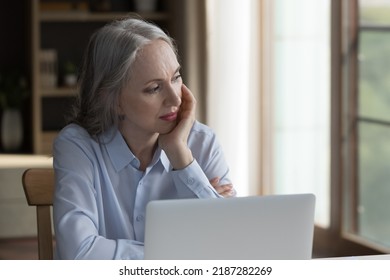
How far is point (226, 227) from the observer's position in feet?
4.81

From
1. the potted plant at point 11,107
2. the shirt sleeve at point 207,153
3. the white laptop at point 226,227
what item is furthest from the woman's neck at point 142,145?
the potted plant at point 11,107

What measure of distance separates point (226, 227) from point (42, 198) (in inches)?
31.9

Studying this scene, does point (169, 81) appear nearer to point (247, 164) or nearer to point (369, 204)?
point (369, 204)

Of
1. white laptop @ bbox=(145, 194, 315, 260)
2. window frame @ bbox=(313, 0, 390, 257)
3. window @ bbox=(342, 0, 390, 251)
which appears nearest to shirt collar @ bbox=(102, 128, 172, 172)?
white laptop @ bbox=(145, 194, 315, 260)

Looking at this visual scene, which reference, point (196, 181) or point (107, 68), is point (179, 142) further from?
point (107, 68)

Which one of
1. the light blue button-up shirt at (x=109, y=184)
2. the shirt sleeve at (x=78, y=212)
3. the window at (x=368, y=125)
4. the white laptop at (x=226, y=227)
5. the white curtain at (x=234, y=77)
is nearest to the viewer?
the white laptop at (x=226, y=227)

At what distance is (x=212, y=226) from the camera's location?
1456mm

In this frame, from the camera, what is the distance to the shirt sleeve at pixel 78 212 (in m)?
1.84

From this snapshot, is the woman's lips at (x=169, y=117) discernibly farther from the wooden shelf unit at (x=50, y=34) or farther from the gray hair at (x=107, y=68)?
the wooden shelf unit at (x=50, y=34)

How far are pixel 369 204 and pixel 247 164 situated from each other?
1.01 meters

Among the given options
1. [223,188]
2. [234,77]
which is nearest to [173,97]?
[223,188]

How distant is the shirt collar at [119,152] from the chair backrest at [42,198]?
0.57ft

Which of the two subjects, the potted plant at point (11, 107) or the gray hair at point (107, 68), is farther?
the potted plant at point (11, 107)

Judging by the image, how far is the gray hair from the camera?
6.77ft
